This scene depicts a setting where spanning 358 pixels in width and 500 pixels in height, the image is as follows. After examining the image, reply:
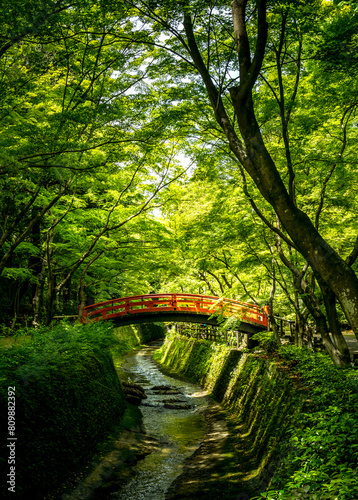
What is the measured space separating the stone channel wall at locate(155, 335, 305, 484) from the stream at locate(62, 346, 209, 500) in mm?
1095

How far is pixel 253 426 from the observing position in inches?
371

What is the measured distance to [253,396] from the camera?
425 inches

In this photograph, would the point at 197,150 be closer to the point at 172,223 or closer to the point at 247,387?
the point at 172,223

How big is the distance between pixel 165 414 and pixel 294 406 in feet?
26.4

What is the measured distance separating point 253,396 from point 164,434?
3.24 metres

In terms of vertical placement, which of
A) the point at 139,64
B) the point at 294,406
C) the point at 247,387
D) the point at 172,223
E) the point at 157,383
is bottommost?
the point at 157,383

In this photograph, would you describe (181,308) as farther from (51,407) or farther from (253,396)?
(51,407)

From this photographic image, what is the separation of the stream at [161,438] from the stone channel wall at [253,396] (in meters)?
1.09

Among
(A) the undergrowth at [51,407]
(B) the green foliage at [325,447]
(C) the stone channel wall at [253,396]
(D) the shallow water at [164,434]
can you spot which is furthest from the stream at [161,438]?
(B) the green foliage at [325,447]

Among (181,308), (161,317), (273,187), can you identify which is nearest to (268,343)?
(181,308)

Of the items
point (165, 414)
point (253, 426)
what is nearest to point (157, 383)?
point (165, 414)

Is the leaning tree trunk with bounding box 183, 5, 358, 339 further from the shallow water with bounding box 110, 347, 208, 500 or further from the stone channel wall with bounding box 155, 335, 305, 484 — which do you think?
the shallow water with bounding box 110, 347, 208, 500

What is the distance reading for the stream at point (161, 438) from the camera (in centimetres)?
689

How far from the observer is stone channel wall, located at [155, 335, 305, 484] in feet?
22.8
